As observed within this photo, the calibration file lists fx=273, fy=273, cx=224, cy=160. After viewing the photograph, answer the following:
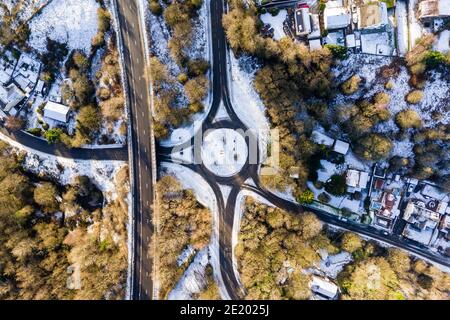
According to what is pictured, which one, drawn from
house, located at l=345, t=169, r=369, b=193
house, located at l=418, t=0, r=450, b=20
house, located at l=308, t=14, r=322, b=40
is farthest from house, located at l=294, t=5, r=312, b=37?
house, located at l=345, t=169, r=369, b=193

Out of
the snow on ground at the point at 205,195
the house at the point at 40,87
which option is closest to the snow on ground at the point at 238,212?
the snow on ground at the point at 205,195

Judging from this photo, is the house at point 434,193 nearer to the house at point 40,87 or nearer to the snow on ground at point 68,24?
the snow on ground at point 68,24

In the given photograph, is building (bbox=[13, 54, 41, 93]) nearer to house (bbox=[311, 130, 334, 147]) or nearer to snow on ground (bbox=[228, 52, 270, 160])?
snow on ground (bbox=[228, 52, 270, 160])

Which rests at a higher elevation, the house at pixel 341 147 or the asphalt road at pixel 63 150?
the asphalt road at pixel 63 150

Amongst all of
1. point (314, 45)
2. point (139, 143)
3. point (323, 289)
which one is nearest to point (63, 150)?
point (139, 143)

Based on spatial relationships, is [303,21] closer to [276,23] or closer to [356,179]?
[276,23]

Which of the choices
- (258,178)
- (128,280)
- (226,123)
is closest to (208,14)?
(226,123)
